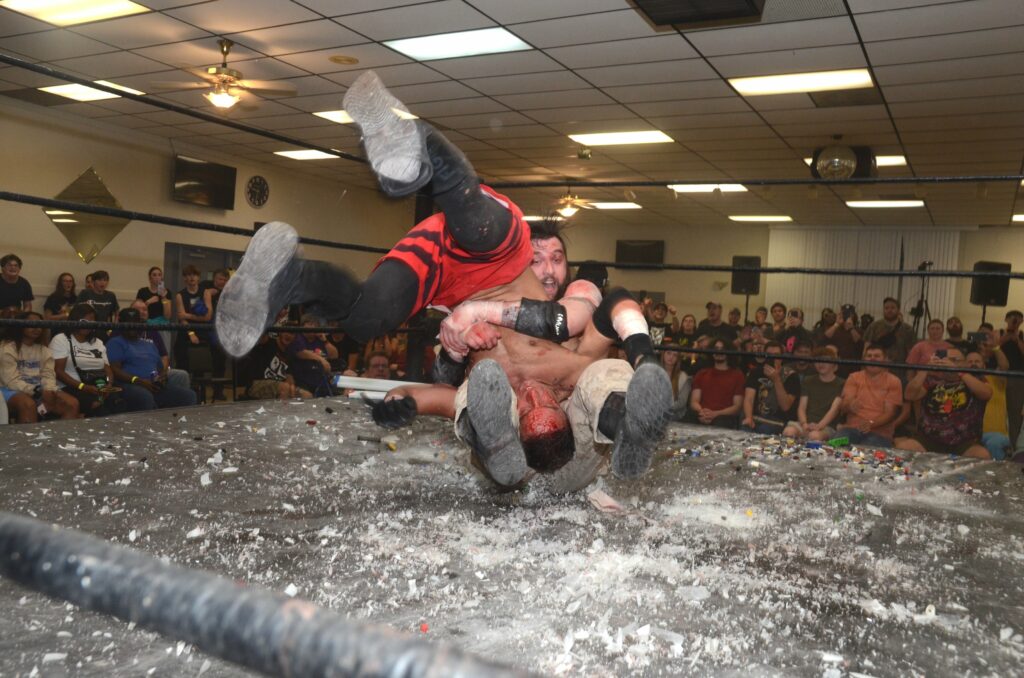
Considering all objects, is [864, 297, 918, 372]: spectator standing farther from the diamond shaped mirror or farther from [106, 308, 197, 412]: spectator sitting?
the diamond shaped mirror

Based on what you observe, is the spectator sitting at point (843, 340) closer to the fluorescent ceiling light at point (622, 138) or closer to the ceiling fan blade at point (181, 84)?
the fluorescent ceiling light at point (622, 138)

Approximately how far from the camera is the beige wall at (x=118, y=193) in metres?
6.86

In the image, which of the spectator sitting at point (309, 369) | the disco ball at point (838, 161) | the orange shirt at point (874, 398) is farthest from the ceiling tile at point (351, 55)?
the disco ball at point (838, 161)

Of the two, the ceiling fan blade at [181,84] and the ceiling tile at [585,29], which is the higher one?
the ceiling tile at [585,29]

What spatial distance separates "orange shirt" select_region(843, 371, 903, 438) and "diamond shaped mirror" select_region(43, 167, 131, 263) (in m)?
6.72

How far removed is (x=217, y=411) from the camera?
2719 mm

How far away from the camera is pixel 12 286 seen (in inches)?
225

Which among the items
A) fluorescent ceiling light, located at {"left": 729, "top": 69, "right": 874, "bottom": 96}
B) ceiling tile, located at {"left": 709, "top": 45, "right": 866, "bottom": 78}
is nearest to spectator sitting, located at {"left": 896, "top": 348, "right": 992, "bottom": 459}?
ceiling tile, located at {"left": 709, "top": 45, "right": 866, "bottom": 78}

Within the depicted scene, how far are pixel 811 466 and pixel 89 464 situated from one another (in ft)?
6.60

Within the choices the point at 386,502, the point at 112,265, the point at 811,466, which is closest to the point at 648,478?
the point at 811,466

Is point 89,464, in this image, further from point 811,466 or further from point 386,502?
point 811,466

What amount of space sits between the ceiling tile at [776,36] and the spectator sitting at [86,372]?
3.78m

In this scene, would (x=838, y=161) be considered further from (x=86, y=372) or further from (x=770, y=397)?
(x=86, y=372)

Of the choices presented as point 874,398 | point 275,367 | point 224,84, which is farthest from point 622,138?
point 874,398
